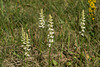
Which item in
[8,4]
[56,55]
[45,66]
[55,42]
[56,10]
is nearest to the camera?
[45,66]

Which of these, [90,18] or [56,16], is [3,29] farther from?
[90,18]

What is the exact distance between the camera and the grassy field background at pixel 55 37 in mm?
3115

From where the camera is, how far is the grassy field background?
3115mm

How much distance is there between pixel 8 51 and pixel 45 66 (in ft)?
3.17

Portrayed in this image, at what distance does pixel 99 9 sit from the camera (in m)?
4.59

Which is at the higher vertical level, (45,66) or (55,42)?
(55,42)

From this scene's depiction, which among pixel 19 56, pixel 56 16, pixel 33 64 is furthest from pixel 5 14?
pixel 33 64

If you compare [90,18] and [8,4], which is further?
[8,4]

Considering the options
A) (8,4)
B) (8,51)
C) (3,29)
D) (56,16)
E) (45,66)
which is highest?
(8,4)

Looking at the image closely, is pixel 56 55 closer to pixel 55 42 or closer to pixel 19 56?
pixel 55 42

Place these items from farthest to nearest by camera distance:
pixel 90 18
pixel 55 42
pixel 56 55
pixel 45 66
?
1. pixel 90 18
2. pixel 55 42
3. pixel 56 55
4. pixel 45 66

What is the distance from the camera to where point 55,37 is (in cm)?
368

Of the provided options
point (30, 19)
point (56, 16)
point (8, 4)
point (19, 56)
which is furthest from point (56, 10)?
point (19, 56)

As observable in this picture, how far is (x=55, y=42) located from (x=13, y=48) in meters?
1.02
